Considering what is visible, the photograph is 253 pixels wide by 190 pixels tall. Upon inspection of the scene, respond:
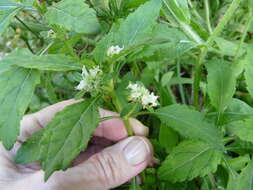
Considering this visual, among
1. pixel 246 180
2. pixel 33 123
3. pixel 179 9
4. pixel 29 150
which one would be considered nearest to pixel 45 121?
pixel 33 123

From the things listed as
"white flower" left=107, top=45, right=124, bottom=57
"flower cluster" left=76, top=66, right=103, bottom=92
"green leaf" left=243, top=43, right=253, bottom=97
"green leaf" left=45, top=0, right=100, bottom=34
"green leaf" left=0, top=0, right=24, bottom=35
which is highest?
"green leaf" left=0, top=0, right=24, bottom=35

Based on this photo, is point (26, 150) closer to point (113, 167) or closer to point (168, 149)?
point (113, 167)

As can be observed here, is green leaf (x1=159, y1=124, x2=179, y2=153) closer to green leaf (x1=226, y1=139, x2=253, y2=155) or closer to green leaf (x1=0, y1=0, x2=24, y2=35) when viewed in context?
green leaf (x1=226, y1=139, x2=253, y2=155)

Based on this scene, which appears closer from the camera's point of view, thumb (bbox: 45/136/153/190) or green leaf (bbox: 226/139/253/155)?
thumb (bbox: 45/136/153/190)

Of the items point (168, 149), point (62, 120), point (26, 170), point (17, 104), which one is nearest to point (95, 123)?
point (62, 120)

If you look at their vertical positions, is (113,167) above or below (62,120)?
below

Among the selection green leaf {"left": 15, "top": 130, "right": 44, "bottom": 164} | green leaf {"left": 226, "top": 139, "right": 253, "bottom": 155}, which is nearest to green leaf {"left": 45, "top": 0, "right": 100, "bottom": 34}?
green leaf {"left": 15, "top": 130, "right": 44, "bottom": 164}
